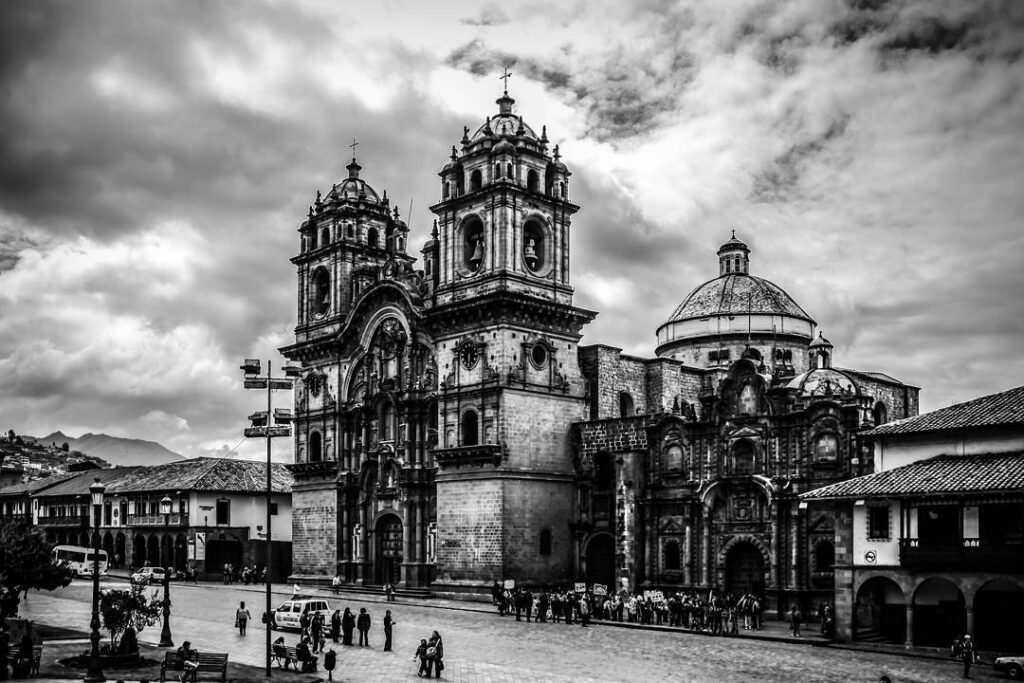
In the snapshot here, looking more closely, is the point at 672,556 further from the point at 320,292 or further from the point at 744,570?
the point at 320,292

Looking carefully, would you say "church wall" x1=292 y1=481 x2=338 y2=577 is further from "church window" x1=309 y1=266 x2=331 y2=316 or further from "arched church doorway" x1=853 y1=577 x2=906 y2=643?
"arched church doorway" x1=853 y1=577 x2=906 y2=643

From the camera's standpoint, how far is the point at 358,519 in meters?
64.9

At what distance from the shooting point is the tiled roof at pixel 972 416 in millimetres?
38969

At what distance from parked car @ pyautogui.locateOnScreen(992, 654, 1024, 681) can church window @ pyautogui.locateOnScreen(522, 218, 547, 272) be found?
32.4m

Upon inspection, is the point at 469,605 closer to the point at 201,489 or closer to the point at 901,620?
the point at 901,620

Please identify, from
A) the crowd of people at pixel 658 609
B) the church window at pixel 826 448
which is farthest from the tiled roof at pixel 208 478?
the church window at pixel 826 448

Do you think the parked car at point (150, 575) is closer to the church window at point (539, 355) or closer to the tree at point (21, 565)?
the tree at point (21, 565)

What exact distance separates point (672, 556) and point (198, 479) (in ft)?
130

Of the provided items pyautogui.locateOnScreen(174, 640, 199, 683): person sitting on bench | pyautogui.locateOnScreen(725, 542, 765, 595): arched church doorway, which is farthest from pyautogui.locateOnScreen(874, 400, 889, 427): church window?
pyautogui.locateOnScreen(174, 640, 199, 683): person sitting on bench

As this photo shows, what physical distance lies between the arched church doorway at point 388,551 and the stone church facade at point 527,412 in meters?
0.13

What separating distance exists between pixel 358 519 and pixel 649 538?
1947cm

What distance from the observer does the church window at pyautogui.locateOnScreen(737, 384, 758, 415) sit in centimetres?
5034

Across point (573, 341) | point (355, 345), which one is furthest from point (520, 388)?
point (355, 345)

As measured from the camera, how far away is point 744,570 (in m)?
49.7
